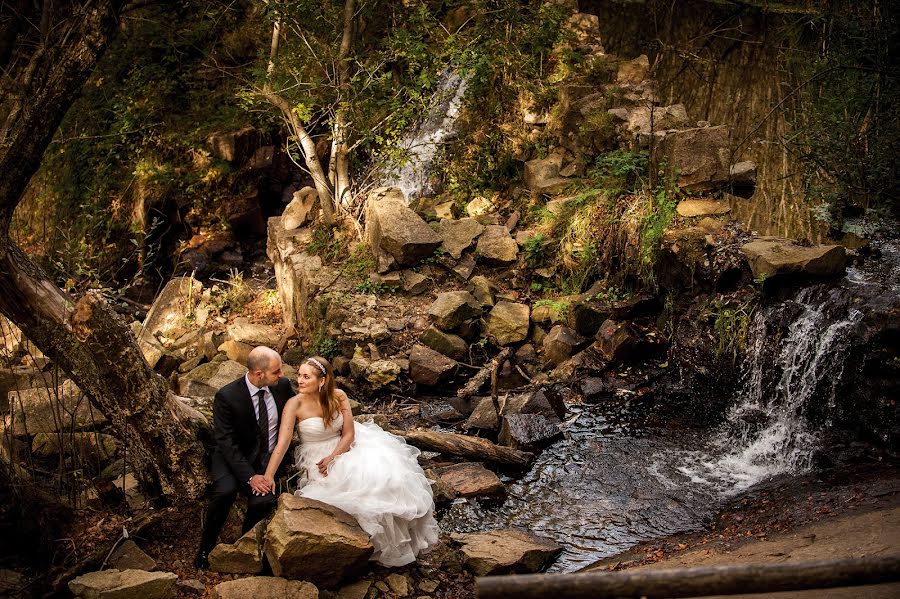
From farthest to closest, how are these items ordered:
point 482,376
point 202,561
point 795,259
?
point 482,376 → point 795,259 → point 202,561

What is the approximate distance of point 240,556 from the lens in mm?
4207

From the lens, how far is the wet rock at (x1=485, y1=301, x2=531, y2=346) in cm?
850

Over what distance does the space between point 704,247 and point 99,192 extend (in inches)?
421

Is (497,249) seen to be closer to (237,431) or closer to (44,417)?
(237,431)

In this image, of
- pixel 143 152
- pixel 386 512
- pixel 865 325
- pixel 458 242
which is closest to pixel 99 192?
pixel 143 152

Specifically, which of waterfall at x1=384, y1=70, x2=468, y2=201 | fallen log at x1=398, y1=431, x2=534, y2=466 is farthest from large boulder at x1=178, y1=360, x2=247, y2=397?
waterfall at x1=384, y1=70, x2=468, y2=201

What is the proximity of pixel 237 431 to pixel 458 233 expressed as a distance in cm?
583

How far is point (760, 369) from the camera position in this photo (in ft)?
22.7

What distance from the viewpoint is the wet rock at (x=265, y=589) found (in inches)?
155

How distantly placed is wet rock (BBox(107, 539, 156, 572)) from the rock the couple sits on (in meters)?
0.33

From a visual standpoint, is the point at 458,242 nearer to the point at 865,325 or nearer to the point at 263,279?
the point at 263,279

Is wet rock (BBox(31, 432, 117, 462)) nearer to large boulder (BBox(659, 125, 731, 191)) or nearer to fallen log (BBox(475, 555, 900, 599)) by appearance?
fallen log (BBox(475, 555, 900, 599))

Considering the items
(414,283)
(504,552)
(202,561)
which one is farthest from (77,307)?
(414,283)

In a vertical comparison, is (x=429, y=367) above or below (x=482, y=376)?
above
